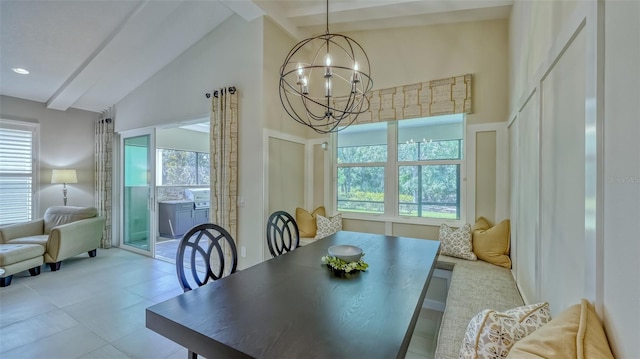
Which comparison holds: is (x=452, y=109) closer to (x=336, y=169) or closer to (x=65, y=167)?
(x=336, y=169)

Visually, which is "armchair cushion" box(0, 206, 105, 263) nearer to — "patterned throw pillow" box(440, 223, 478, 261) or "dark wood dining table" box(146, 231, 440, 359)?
"dark wood dining table" box(146, 231, 440, 359)

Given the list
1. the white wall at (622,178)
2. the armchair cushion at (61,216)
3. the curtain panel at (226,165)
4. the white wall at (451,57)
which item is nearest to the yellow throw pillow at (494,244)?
the white wall at (451,57)

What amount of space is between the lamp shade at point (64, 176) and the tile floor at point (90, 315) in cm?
150

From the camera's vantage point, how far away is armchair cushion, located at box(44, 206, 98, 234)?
4336 millimetres

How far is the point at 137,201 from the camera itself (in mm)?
5031

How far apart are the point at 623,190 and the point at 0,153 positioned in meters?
6.97

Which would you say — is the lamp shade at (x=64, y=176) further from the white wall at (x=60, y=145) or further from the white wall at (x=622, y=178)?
the white wall at (x=622, y=178)

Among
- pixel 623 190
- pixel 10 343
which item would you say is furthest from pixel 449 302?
pixel 10 343

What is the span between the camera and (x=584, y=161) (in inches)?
41.6

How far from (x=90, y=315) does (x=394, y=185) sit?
368 centimetres

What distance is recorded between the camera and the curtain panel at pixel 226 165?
140 inches

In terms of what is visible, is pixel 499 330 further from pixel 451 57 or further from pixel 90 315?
pixel 90 315

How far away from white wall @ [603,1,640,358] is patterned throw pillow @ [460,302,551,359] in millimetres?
242

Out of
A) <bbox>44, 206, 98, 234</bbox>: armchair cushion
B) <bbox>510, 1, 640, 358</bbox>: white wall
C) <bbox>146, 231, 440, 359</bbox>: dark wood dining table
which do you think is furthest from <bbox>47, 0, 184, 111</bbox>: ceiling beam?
<bbox>510, 1, 640, 358</bbox>: white wall
